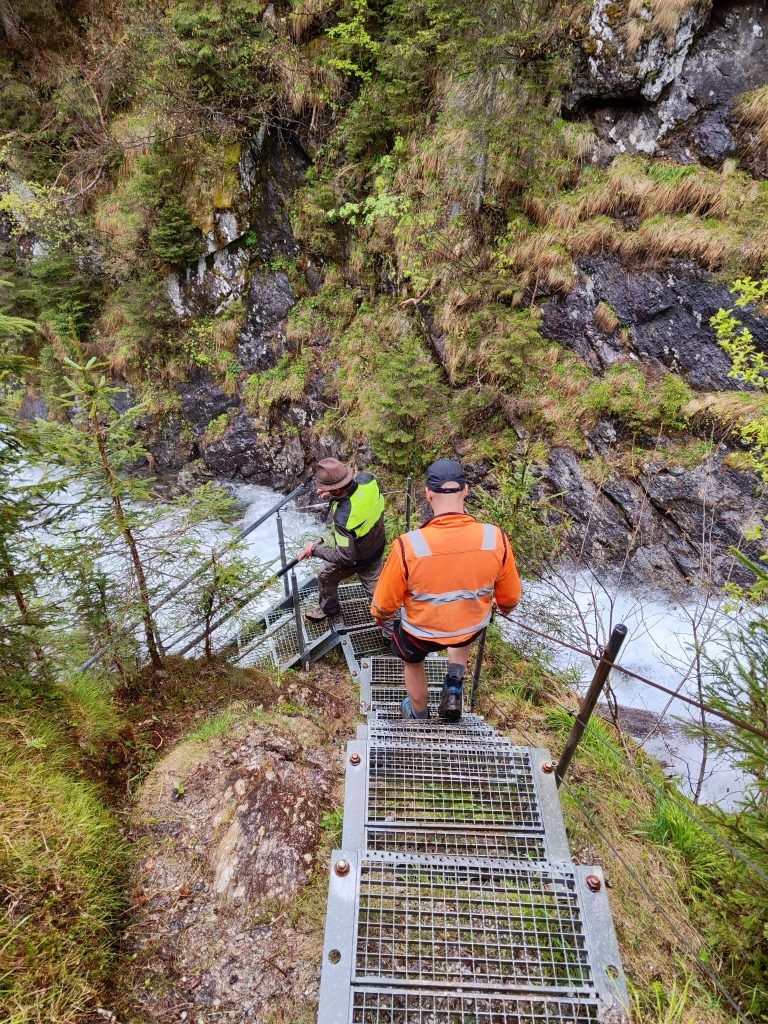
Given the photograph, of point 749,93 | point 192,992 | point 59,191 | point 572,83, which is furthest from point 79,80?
point 192,992

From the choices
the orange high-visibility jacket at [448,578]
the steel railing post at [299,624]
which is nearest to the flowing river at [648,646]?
the steel railing post at [299,624]

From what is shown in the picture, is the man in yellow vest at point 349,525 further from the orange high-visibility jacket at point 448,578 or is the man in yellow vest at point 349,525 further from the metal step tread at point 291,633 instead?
the orange high-visibility jacket at point 448,578

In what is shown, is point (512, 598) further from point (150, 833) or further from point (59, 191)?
point (59, 191)

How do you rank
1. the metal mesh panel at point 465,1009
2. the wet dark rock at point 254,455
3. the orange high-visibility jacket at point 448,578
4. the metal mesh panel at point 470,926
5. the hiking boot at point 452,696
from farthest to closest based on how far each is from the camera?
the wet dark rock at point 254,455 < the hiking boot at point 452,696 < the orange high-visibility jacket at point 448,578 < the metal mesh panel at point 470,926 < the metal mesh panel at point 465,1009

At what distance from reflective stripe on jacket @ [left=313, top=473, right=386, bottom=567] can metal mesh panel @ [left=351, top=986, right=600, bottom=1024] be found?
11.0ft

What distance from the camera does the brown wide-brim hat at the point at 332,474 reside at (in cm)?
448

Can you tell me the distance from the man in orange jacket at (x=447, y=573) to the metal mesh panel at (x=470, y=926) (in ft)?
4.03

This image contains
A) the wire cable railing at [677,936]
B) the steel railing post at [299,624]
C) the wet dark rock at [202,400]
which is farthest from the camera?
the wet dark rock at [202,400]

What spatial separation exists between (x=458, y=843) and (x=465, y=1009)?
72cm

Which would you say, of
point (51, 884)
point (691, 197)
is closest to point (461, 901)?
point (51, 884)

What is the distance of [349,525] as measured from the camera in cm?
473

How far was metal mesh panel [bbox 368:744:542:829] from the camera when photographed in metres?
2.64

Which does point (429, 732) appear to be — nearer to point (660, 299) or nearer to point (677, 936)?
point (677, 936)

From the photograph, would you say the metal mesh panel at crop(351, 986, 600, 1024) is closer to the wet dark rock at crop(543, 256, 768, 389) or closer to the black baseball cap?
the black baseball cap
